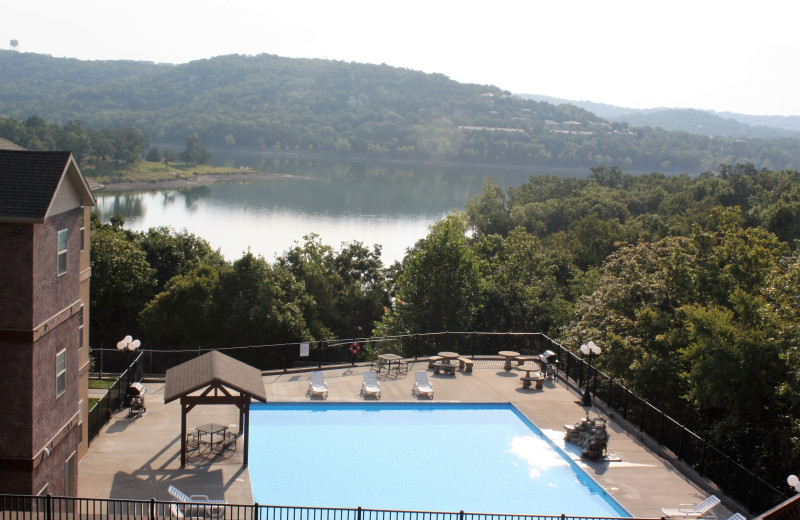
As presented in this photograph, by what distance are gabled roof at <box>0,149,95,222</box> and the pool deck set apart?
6739mm

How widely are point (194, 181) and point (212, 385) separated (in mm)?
122976

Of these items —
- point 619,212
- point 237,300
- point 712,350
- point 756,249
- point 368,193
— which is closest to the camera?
point 712,350

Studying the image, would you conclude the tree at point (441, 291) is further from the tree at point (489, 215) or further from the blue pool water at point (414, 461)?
the tree at point (489, 215)

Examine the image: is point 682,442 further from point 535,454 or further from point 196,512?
point 196,512

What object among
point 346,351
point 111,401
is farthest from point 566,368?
point 111,401

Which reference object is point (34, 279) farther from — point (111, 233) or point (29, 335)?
point (111, 233)

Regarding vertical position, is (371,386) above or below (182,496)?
below

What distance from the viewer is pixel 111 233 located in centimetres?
3916

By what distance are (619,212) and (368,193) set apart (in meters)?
56.6

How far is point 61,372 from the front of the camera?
566 inches

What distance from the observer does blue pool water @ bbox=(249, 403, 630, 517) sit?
17.8 m

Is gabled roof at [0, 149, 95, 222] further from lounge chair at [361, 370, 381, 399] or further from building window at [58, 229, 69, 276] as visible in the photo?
lounge chair at [361, 370, 381, 399]

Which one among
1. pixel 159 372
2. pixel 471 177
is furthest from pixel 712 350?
pixel 471 177

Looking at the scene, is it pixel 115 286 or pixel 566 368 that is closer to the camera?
pixel 566 368
